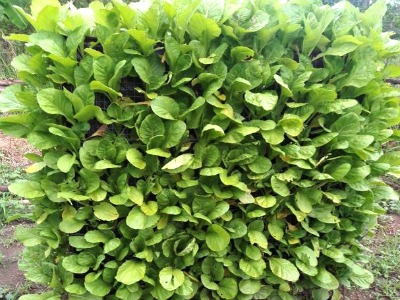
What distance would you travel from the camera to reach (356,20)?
7.37ft

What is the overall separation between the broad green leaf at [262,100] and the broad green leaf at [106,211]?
2.91 ft

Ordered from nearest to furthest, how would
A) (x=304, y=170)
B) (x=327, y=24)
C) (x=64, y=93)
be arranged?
(x=64, y=93)
(x=327, y=24)
(x=304, y=170)

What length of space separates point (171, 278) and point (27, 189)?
874mm

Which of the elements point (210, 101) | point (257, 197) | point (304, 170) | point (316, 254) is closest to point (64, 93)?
point (210, 101)

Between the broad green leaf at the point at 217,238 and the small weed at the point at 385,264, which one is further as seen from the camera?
the small weed at the point at 385,264

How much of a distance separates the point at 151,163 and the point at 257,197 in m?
0.62

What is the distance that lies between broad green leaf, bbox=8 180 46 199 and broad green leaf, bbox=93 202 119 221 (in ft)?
0.94

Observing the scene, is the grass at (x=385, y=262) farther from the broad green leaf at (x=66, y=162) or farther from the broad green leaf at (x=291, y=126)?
the broad green leaf at (x=66, y=162)

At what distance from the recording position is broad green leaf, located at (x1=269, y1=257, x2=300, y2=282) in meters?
2.20

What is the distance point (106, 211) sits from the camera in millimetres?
2021

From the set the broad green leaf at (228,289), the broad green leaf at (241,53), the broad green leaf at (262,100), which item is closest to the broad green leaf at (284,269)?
the broad green leaf at (228,289)

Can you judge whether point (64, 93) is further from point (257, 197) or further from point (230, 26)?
point (257, 197)

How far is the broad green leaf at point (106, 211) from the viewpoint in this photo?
6.58ft

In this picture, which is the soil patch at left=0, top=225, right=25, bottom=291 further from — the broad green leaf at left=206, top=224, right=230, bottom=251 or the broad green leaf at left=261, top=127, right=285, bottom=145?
the broad green leaf at left=261, top=127, right=285, bottom=145
